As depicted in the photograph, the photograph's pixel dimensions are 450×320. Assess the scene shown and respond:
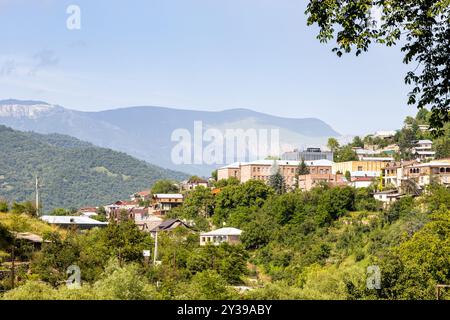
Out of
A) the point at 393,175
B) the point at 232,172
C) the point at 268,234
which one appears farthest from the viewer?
the point at 232,172

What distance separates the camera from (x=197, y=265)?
130 feet

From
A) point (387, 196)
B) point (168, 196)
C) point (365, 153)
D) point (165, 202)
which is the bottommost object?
point (165, 202)

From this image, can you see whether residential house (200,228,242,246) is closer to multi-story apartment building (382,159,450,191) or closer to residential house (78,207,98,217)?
multi-story apartment building (382,159,450,191)

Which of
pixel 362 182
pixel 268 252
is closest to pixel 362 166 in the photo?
pixel 362 182

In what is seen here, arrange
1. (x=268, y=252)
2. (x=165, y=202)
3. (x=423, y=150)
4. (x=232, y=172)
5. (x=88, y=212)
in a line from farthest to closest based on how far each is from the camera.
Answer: (x=88, y=212) → (x=232, y=172) → (x=165, y=202) → (x=423, y=150) → (x=268, y=252)

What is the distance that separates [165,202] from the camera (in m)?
83.5

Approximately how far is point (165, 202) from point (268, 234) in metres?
26.3

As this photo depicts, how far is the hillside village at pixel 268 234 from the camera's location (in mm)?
22656

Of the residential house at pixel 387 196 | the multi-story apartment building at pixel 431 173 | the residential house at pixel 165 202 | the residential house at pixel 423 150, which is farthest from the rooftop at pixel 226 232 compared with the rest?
the residential house at pixel 423 150

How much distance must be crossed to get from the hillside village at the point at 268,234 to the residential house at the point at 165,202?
0.12 meters

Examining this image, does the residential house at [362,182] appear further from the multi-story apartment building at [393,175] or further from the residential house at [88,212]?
the residential house at [88,212]

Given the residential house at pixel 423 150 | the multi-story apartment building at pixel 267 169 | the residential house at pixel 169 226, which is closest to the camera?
the residential house at pixel 169 226

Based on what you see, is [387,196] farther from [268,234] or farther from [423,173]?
[268,234]
